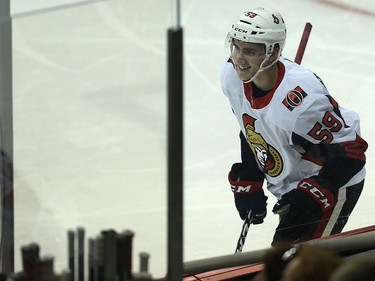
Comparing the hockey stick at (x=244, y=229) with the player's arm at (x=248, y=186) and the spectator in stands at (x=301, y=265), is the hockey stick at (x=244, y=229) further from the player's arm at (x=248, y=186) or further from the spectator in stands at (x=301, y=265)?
the spectator in stands at (x=301, y=265)

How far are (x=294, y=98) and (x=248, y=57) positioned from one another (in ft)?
0.71

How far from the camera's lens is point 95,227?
1.32 m

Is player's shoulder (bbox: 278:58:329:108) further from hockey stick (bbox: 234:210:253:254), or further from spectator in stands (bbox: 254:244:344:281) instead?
spectator in stands (bbox: 254:244:344:281)

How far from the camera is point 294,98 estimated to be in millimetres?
2951

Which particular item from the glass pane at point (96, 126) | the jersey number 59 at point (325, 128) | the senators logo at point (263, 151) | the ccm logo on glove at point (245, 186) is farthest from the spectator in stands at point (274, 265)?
the ccm logo on glove at point (245, 186)

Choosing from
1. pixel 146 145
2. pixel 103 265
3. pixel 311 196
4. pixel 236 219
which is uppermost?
pixel 146 145

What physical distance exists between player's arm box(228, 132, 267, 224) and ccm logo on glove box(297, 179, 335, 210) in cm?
18

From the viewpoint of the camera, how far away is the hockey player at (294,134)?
294cm

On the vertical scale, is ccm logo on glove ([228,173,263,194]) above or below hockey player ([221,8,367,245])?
below

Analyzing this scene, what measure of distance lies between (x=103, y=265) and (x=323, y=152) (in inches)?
68.1

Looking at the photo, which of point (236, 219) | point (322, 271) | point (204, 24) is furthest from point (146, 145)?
point (204, 24)

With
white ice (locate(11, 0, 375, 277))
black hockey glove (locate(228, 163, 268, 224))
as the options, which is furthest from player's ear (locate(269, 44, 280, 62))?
white ice (locate(11, 0, 375, 277))

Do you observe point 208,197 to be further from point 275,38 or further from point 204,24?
point 204,24

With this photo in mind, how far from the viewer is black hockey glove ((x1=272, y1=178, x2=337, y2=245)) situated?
300cm
